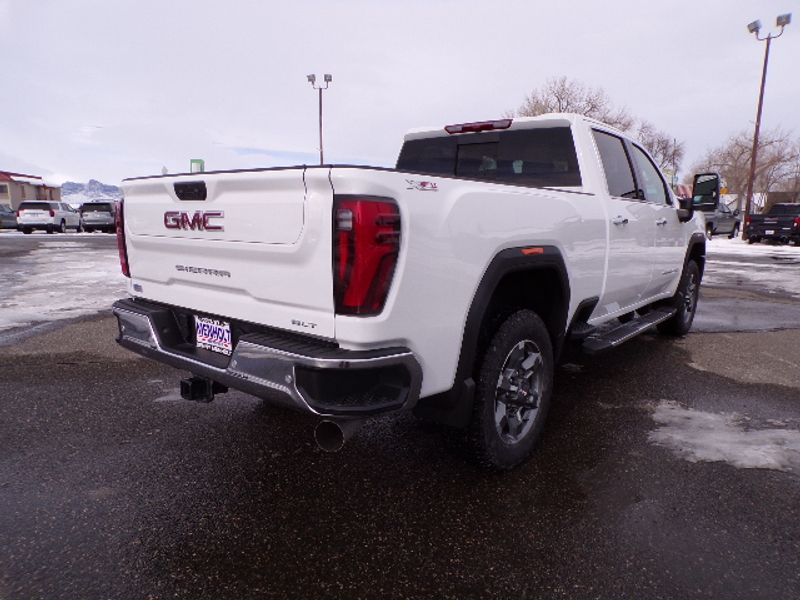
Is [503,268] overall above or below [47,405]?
above

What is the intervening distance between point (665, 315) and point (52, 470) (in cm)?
501

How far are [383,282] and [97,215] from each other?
30036 millimetres

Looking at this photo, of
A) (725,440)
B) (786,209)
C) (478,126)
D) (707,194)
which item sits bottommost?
(725,440)

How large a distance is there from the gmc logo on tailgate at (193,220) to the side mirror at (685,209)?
14.8 feet

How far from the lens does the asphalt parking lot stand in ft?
7.19

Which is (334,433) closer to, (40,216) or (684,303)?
(684,303)

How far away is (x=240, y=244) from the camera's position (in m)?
2.46

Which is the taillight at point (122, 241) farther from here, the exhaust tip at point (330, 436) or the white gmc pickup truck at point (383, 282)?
the exhaust tip at point (330, 436)

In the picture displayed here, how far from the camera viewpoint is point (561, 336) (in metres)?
3.35

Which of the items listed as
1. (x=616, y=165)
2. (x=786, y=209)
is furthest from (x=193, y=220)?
(x=786, y=209)

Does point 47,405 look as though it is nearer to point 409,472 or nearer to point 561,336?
point 409,472

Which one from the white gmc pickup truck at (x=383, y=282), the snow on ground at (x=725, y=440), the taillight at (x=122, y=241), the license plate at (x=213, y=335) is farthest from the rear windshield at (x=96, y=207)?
the snow on ground at (x=725, y=440)

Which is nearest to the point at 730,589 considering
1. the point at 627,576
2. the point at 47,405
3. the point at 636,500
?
the point at 627,576

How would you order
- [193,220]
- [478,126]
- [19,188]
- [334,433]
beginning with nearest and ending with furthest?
1. [334,433]
2. [193,220]
3. [478,126]
4. [19,188]
